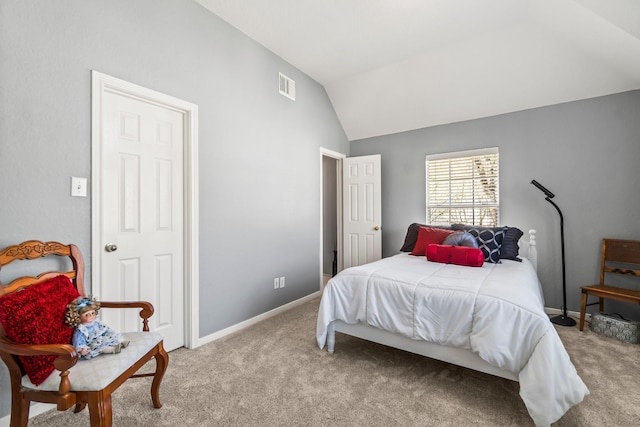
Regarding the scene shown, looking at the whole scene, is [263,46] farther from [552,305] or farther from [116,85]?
[552,305]

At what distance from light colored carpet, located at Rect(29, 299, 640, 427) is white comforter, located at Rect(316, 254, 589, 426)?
28 centimetres

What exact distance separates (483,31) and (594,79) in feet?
4.15

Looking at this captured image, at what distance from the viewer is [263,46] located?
125 inches

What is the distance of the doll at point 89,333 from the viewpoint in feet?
4.59

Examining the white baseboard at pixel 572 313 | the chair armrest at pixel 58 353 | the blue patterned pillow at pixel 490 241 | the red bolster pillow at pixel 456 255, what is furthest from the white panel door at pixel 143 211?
the white baseboard at pixel 572 313

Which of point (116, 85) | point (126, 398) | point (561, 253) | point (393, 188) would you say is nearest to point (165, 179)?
point (116, 85)

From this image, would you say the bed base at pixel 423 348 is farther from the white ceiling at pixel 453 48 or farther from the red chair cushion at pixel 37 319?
the white ceiling at pixel 453 48

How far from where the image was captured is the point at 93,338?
4.70 ft

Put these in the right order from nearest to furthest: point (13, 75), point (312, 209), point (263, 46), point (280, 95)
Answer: point (13, 75)
point (263, 46)
point (280, 95)
point (312, 209)

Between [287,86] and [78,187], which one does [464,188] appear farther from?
[78,187]

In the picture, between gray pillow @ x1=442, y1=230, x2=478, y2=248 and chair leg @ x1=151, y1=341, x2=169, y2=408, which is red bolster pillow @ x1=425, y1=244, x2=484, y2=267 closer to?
gray pillow @ x1=442, y1=230, x2=478, y2=248

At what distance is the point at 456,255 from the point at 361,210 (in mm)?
1829

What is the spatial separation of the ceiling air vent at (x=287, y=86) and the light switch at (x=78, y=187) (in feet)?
7.38

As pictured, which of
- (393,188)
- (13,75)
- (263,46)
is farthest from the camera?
(393,188)
